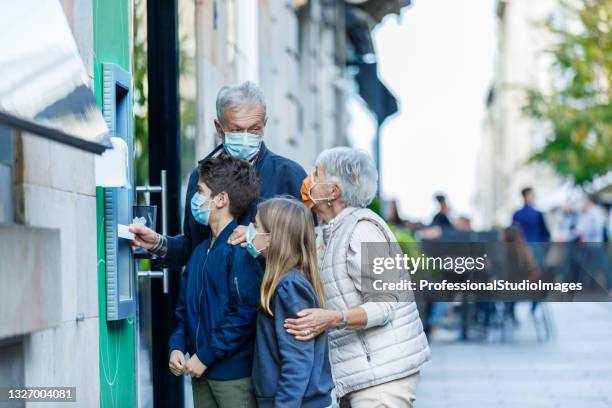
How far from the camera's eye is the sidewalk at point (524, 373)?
1116cm

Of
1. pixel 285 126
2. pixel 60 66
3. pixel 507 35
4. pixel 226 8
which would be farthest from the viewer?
pixel 507 35

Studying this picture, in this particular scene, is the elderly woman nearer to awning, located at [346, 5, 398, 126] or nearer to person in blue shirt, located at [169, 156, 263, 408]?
person in blue shirt, located at [169, 156, 263, 408]

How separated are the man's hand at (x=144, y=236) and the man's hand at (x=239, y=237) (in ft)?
2.61

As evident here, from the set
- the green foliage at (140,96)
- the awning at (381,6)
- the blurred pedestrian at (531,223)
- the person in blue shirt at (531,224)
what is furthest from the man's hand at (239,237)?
the awning at (381,6)

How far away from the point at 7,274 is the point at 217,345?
3.62 ft

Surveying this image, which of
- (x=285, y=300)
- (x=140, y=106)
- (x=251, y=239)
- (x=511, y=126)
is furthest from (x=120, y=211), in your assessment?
(x=511, y=126)

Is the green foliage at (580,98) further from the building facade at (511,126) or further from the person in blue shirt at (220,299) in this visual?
the person in blue shirt at (220,299)

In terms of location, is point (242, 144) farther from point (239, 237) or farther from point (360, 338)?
point (360, 338)

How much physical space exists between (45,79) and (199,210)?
1.13 meters

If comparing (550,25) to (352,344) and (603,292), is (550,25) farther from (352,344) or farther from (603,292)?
(352,344)

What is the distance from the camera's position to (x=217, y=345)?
17.3ft

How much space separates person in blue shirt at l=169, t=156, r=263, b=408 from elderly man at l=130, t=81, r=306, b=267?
0.47ft

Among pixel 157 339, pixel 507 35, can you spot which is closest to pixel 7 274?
pixel 157 339

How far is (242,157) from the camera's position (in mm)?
5789
